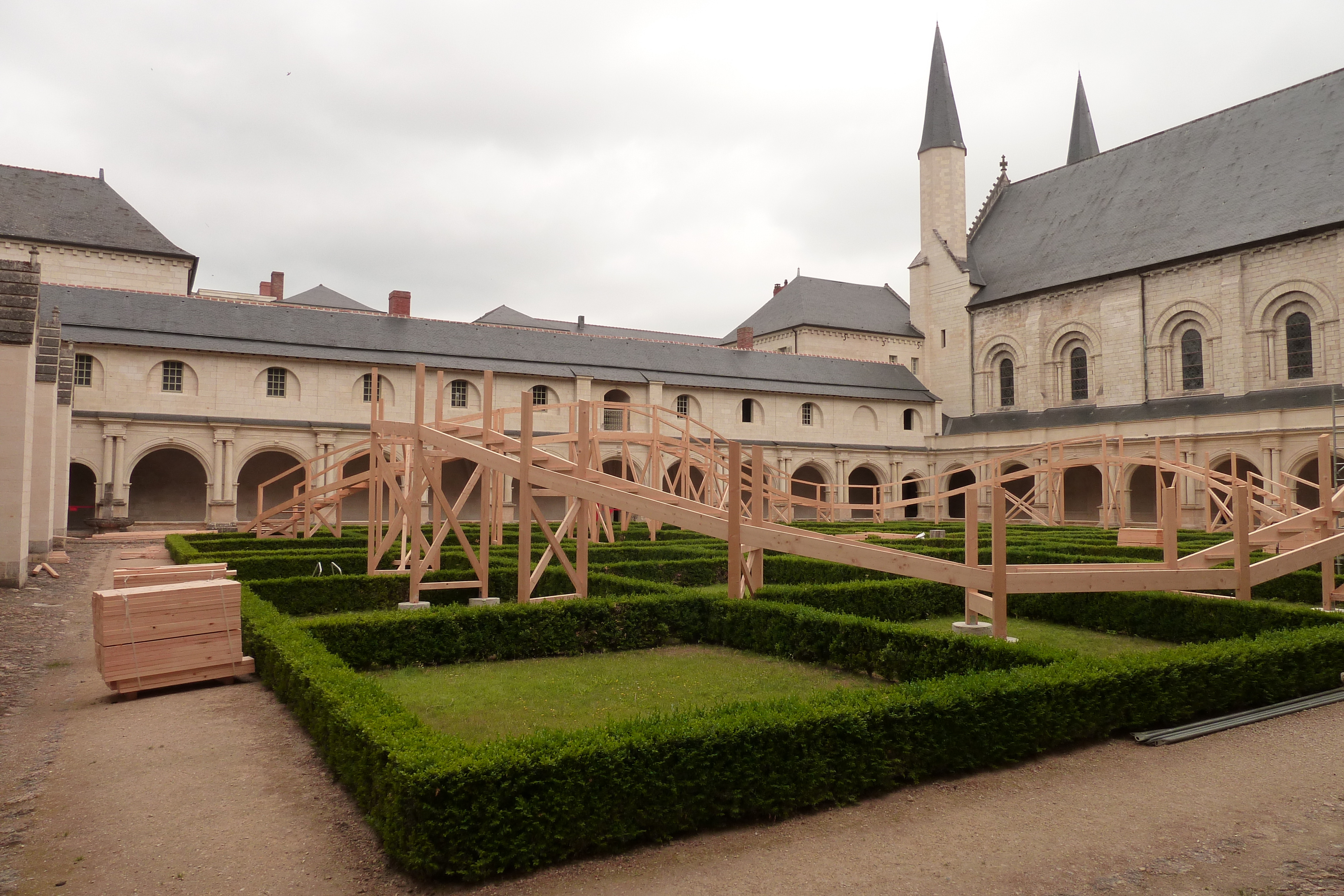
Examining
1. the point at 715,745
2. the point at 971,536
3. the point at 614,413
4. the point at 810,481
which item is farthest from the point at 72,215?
the point at 715,745

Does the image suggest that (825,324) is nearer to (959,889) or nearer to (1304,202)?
(1304,202)

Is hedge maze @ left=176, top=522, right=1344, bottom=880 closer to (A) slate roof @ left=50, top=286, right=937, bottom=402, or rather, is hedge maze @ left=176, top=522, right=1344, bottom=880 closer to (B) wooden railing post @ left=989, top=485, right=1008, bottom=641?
(B) wooden railing post @ left=989, top=485, right=1008, bottom=641

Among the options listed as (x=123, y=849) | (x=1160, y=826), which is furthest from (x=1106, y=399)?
(x=123, y=849)

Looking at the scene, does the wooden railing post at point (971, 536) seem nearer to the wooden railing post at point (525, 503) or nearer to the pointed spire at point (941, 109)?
the wooden railing post at point (525, 503)

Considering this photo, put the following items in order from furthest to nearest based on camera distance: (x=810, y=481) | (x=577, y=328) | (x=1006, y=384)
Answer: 1. (x=577, y=328)
2. (x=1006, y=384)
3. (x=810, y=481)

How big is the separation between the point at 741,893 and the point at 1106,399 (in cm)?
3763

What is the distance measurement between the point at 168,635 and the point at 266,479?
93.4 ft

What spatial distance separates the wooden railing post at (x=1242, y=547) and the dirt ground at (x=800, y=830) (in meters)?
2.90

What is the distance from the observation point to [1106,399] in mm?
36562

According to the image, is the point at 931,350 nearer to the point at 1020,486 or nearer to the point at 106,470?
the point at 1020,486

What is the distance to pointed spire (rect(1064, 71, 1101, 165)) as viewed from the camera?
168 feet

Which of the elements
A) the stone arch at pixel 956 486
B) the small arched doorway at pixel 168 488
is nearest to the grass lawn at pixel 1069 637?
the stone arch at pixel 956 486

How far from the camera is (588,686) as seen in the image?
7.91m

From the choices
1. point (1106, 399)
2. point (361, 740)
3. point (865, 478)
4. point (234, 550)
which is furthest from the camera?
point (865, 478)
